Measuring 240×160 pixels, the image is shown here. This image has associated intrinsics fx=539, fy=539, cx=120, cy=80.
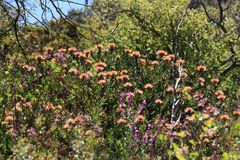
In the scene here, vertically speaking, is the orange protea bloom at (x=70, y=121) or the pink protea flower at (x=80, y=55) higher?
the pink protea flower at (x=80, y=55)

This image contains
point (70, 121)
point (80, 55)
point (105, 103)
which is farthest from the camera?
point (80, 55)

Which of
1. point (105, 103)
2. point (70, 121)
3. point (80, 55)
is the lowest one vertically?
point (70, 121)

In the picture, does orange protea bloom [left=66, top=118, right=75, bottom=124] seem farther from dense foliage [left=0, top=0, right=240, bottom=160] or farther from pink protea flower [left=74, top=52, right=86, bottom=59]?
pink protea flower [left=74, top=52, right=86, bottom=59]

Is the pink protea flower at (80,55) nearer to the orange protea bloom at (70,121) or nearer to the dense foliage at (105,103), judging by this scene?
the dense foliage at (105,103)

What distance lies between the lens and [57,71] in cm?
827

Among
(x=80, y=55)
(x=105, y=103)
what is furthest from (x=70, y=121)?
(x=80, y=55)

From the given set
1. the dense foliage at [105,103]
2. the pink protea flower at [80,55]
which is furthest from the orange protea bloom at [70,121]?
the pink protea flower at [80,55]

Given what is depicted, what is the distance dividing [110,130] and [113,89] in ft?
3.71

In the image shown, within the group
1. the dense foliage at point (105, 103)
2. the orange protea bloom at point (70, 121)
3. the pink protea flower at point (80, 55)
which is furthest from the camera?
the pink protea flower at point (80, 55)

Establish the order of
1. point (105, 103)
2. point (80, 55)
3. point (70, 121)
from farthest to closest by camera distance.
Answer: point (80, 55) < point (105, 103) < point (70, 121)

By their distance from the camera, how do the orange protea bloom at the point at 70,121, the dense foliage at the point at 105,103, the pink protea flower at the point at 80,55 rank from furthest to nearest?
the pink protea flower at the point at 80,55 → the orange protea bloom at the point at 70,121 → the dense foliage at the point at 105,103

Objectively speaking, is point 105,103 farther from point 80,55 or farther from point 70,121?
point 70,121

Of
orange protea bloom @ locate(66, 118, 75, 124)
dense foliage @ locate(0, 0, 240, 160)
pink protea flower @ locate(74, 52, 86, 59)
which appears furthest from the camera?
pink protea flower @ locate(74, 52, 86, 59)

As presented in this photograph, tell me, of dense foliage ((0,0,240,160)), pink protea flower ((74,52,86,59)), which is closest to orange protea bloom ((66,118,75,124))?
dense foliage ((0,0,240,160))
